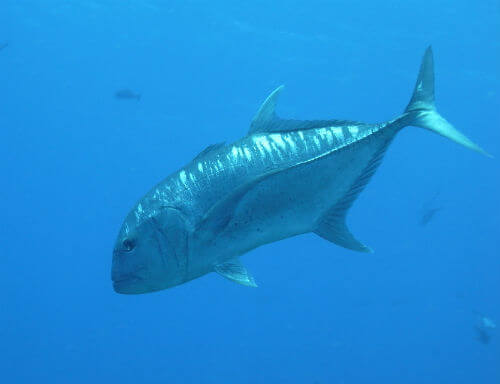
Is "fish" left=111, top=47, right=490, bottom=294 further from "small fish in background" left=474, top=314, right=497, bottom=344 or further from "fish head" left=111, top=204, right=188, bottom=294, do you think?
"small fish in background" left=474, top=314, right=497, bottom=344

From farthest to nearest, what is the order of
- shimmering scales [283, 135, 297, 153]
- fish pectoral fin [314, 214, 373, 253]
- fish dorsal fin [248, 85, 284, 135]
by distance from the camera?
fish pectoral fin [314, 214, 373, 253], fish dorsal fin [248, 85, 284, 135], shimmering scales [283, 135, 297, 153]

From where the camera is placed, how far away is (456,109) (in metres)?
31.9

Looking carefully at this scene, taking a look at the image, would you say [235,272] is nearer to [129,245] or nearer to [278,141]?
[129,245]

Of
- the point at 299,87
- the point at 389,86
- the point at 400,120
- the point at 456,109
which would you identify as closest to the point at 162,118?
the point at 299,87

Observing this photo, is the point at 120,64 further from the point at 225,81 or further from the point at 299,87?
the point at 299,87

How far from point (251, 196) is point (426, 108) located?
1.17 metres

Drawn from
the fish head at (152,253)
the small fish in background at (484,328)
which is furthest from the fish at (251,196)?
the small fish in background at (484,328)

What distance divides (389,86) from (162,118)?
49.6ft

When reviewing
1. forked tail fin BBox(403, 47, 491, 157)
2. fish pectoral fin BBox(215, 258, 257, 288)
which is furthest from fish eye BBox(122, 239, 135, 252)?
forked tail fin BBox(403, 47, 491, 157)

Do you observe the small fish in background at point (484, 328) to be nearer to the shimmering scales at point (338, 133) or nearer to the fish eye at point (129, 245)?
the shimmering scales at point (338, 133)

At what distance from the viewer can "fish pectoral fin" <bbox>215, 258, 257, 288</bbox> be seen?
97.1 inches

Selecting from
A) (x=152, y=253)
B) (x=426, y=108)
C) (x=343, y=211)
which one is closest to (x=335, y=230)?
(x=343, y=211)

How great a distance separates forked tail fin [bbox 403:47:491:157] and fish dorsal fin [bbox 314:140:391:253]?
22 cm

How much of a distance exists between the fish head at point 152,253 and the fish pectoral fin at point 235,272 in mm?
191
